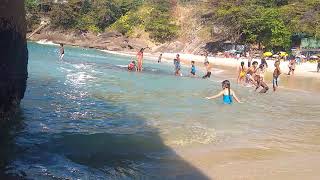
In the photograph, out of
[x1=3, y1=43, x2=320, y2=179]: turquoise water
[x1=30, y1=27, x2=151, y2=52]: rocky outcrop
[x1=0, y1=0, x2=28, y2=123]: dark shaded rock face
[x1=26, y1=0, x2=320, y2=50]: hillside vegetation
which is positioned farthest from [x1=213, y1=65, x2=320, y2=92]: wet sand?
[x1=30, y1=27, x2=151, y2=52]: rocky outcrop

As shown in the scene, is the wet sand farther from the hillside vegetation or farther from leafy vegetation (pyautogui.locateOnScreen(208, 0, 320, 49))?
leafy vegetation (pyautogui.locateOnScreen(208, 0, 320, 49))

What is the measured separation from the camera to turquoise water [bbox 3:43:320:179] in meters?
6.52

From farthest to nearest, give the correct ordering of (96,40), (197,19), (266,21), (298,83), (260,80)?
1. (96,40)
2. (197,19)
3. (266,21)
4. (298,83)
5. (260,80)

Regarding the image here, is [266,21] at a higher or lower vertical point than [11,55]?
higher

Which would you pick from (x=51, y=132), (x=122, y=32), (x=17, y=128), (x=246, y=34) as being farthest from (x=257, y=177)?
(x=122, y=32)

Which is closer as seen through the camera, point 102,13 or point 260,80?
point 260,80

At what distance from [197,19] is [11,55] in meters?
61.0

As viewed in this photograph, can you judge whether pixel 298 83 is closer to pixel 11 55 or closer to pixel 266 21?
pixel 11 55

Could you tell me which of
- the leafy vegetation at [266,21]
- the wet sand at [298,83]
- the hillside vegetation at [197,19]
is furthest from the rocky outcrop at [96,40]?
the wet sand at [298,83]

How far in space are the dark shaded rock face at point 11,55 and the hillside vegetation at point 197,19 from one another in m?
41.9

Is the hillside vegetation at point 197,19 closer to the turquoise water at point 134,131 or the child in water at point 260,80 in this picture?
the child in water at point 260,80

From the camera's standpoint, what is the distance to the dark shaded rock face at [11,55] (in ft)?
26.8

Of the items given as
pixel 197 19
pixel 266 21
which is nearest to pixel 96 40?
pixel 197 19

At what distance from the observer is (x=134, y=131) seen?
29.9 ft
